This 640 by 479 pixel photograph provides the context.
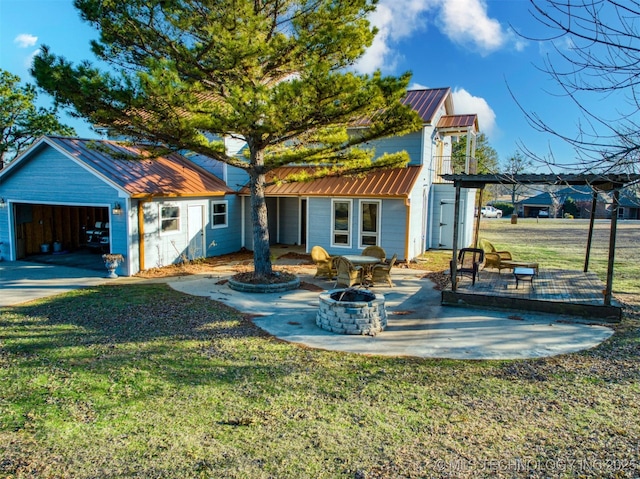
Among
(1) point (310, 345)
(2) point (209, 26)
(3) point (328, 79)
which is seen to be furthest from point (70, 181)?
(1) point (310, 345)

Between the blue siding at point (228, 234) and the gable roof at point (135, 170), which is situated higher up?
the gable roof at point (135, 170)

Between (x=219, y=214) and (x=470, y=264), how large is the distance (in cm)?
910

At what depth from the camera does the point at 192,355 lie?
7148mm

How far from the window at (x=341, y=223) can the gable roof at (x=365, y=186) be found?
0.56 metres

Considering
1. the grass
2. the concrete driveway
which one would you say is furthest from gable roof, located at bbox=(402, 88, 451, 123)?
the concrete driveway

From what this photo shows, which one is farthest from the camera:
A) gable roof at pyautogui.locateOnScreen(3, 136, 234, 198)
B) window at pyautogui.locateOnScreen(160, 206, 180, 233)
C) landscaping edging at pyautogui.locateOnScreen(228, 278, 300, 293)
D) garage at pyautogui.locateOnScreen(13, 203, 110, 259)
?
garage at pyautogui.locateOnScreen(13, 203, 110, 259)

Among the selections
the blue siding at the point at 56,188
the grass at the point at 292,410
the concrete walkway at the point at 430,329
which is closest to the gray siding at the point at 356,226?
the concrete walkway at the point at 430,329

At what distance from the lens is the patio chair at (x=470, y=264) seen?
11.3 metres

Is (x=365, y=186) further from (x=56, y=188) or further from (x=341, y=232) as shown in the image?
(x=56, y=188)

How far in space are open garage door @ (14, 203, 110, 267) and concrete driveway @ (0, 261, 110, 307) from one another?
96cm

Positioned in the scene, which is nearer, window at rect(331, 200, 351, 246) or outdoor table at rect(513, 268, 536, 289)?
outdoor table at rect(513, 268, 536, 289)

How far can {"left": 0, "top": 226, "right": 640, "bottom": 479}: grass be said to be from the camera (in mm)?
4219

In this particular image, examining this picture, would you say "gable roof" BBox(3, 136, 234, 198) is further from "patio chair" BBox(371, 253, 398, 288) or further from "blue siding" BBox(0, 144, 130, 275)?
"patio chair" BBox(371, 253, 398, 288)

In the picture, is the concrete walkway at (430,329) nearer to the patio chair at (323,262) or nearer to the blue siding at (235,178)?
the patio chair at (323,262)
